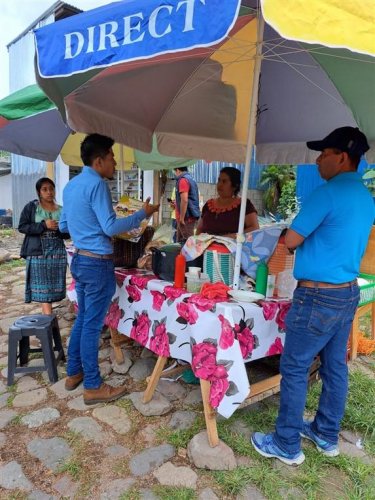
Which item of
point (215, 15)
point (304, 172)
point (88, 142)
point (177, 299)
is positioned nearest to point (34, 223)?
point (88, 142)

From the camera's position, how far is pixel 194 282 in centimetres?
254

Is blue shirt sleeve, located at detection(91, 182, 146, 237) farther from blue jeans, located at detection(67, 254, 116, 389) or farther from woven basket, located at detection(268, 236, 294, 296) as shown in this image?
woven basket, located at detection(268, 236, 294, 296)

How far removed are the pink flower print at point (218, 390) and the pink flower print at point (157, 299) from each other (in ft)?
2.27

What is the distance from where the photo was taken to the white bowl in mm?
2355

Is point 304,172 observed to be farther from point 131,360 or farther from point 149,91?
point 131,360

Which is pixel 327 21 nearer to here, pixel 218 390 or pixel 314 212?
pixel 314 212

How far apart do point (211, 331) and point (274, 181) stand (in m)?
8.67

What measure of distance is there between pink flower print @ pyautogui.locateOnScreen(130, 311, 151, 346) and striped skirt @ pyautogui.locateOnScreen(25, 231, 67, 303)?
1.50 m

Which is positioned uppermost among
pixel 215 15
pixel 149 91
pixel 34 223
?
pixel 149 91

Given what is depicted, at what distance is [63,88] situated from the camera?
2.79 meters

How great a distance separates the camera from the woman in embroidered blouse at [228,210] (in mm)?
3836

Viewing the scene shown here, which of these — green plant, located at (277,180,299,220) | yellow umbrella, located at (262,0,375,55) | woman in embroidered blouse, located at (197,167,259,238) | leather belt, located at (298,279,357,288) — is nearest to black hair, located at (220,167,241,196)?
woman in embroidered blouse, located at (197,167,259,238)

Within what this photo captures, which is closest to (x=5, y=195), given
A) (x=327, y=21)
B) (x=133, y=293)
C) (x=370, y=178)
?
(x=370, y=178)

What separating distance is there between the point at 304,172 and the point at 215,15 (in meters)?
6.76
